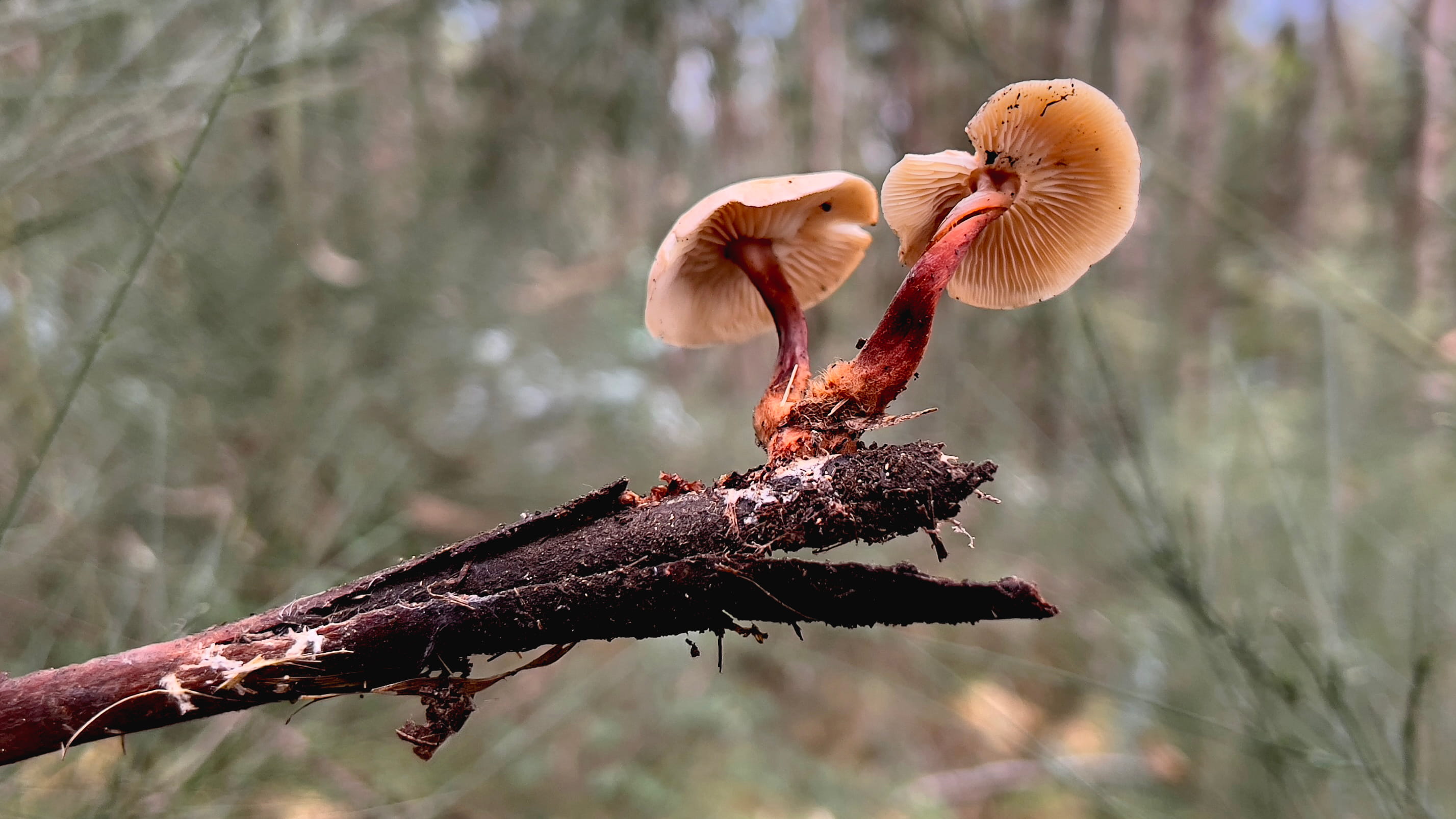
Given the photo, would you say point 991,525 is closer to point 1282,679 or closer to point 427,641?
point 1282,679

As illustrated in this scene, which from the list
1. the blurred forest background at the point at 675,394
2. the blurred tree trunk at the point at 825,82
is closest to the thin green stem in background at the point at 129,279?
the blurred forest background at the point at 675,394

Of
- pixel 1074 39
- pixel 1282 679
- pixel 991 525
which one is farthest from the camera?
pixel 991 525

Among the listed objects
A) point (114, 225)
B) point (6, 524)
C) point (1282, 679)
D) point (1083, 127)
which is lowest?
point (1282, 679)

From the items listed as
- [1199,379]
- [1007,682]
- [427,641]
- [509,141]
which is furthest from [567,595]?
[1199,379]

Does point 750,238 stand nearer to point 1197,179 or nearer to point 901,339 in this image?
point 901,339

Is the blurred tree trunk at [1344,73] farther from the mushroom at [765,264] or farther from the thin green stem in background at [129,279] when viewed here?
the thin green stem in background at [129,279]

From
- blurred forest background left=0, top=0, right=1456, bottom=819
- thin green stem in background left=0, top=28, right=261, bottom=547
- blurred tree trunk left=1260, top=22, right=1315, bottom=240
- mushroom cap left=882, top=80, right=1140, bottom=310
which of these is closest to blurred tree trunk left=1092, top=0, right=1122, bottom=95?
blurred forest background left=0, top=0, right=1456, bottom=819

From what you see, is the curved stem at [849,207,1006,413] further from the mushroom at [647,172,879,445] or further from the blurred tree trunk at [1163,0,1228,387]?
the blurred tree trunk at [1163,0,1228,387]
